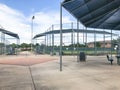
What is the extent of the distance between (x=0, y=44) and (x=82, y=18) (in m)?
21.5

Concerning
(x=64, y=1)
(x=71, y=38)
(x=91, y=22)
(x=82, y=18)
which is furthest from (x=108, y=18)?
(x=71, y=38)

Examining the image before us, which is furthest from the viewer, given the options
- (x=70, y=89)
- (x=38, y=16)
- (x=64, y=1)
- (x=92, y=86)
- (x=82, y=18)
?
(x=38, y=16)

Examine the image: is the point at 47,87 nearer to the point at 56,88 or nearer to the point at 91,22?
the point at 56,88

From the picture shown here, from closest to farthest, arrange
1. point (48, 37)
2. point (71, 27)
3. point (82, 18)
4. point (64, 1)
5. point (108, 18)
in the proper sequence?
1. point (64, 1)
2. point (82, 18)
3. point (108, 18)
4. point (71, 27)
5. point (48, 37)

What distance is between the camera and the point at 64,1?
12477 mm

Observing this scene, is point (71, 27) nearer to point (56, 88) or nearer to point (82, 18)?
point (82, 18)

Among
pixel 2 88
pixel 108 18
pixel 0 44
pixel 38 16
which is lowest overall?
pixel 2 88

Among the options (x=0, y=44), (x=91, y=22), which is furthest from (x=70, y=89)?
(x=0, y=44)

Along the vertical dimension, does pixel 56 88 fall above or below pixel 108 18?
below

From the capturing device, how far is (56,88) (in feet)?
22.0

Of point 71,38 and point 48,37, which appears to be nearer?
point 71,38

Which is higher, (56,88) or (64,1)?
(64,1)

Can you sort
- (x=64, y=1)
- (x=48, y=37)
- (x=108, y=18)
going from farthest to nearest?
(x=48, y=37) → (x=108, y=18) → (x=64, y=1)

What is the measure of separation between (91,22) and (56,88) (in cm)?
1250
